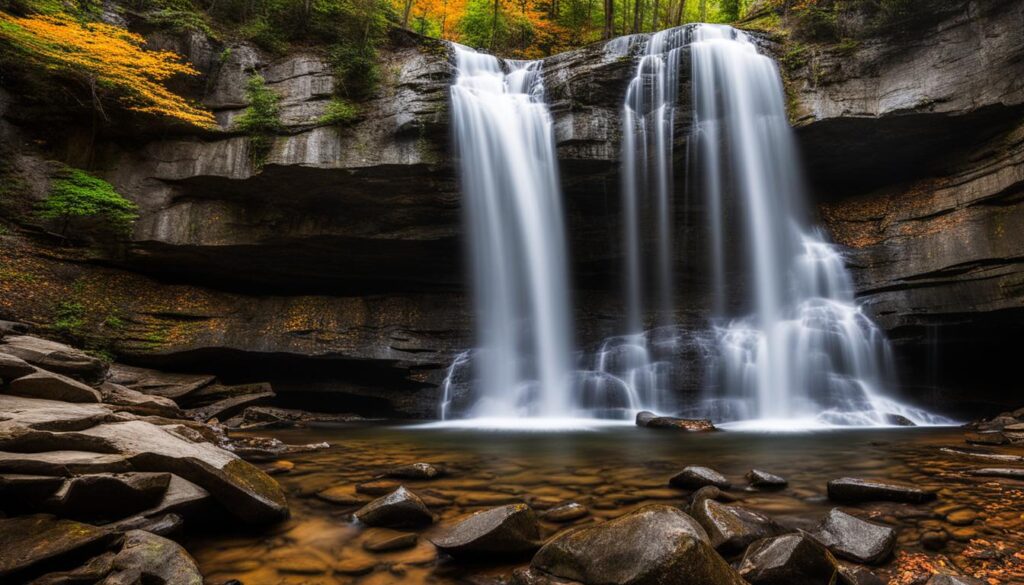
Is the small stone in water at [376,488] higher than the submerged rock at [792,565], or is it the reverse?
the submerged rock at [792,565]

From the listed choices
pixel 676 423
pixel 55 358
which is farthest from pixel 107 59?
pixel 676 423

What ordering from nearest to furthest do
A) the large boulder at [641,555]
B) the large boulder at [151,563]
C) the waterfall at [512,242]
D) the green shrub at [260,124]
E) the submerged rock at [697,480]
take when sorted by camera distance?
1. the large boulder at [641,555]
2. the large boulder at [151,563]
3. the submerged rock at [697,480]
4. the green shrub at [260,124]
5. the waterfall at [512,242]

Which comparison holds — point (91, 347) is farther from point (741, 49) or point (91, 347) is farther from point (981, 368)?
point (981, 368)

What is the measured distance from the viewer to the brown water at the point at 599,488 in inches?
122

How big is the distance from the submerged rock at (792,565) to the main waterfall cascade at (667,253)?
9772 millimetres

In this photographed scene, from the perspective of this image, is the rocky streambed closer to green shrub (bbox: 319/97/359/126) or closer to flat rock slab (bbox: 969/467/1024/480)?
flat rock slab (bbox: 969/467/1024/480)

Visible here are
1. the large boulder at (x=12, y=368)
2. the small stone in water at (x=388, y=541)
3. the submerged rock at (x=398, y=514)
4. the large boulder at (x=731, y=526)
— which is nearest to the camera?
the large boulder at (x=731, y=526)

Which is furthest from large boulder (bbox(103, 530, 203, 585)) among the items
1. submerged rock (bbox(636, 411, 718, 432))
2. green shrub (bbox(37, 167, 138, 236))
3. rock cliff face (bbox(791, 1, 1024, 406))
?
rock cliff face (bbox(791, 1, 1024, 406))

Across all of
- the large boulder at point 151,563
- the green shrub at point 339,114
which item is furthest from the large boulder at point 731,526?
the green shrub at point 339,114

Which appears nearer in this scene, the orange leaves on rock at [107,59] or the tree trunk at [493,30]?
the orange leaves on rock at [107,59]

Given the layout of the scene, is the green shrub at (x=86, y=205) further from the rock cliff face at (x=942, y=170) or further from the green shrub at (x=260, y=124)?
the rock cliff face at (x=942, y=170)

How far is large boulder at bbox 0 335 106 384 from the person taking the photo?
6965 mm

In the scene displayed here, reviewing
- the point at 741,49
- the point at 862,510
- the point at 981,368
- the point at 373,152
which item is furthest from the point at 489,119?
the point at 981,368

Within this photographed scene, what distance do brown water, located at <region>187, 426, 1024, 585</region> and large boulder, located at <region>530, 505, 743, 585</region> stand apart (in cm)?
44
